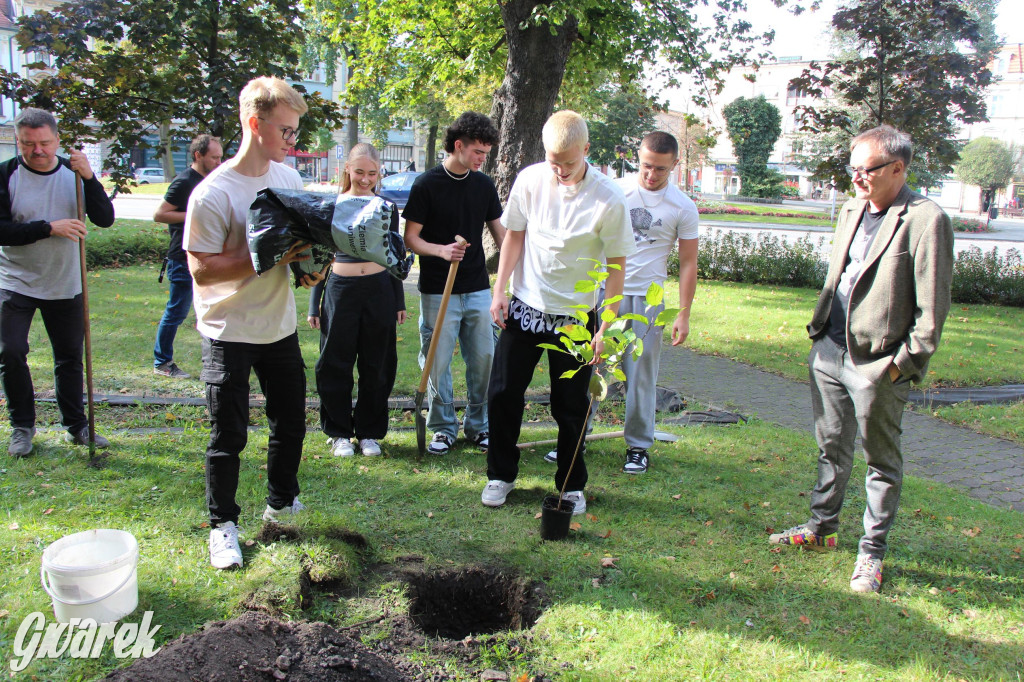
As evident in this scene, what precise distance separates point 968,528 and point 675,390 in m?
3.25

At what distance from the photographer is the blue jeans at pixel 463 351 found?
196 inches

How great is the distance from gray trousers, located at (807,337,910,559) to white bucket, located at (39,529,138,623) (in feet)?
10.6

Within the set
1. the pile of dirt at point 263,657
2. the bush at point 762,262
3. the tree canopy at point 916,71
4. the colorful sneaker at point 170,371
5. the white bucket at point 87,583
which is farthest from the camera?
the bush at point 762,262

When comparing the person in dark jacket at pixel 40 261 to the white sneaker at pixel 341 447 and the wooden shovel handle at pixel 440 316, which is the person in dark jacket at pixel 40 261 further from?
the wooden shovel handle at pixel 440 316

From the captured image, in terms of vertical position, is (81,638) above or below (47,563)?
below

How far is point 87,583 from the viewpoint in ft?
9.16

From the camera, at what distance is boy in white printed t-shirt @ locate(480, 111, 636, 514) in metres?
3.80

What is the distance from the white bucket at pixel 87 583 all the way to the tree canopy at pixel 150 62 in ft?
16.9

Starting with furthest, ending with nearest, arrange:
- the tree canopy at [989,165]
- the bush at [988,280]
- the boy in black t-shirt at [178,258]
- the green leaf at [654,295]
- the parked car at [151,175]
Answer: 1. the tree canopy at [989,165]
2. the parked car at [151,175]
3. the bush at [988,280]
4. the boy in black t-shirt at [178,258]
5. the green leaf at [654,295]

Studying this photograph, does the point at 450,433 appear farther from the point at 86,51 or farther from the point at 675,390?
the point at 86,51

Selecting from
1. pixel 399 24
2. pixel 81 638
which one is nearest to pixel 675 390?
pixel 81 638

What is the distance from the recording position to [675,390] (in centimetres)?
724

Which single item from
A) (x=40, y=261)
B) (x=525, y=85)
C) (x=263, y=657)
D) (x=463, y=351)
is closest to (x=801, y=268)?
(x=525, y=85)

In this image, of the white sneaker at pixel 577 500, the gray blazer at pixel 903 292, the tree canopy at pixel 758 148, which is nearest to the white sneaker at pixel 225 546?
the white sneaker at pixel 577 500
